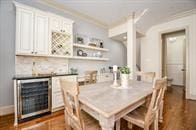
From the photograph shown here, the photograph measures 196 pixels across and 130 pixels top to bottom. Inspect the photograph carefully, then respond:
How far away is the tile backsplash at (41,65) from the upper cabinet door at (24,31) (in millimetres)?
362

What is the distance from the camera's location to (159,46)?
4488 mm

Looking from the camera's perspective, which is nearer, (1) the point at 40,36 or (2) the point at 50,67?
(1) the point at 40,36

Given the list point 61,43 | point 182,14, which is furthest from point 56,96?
point 182,14

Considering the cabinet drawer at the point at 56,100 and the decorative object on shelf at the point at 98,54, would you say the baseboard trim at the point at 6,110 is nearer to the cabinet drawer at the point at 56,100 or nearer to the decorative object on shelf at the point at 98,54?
the cabinet drawer at the point at 56,100

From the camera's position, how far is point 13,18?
251cm

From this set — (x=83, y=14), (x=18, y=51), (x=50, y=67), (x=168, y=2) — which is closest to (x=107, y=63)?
(x=83, y=14)

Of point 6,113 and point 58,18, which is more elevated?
point 58,18

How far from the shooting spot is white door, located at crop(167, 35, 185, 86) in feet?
19.2

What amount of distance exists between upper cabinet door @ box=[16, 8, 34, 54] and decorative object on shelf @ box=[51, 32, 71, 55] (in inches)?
21.9

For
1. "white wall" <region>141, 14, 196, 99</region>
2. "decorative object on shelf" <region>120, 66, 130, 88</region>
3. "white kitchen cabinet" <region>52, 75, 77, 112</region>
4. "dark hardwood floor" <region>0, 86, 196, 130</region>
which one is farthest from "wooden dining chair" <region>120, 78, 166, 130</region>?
"white wall" <region>141, 14, 196, 99</region>

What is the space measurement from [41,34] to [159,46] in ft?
14.3

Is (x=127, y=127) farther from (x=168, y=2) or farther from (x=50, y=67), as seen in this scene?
Result: (x=168, y=2)

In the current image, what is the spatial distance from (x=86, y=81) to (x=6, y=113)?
1867 millimetres

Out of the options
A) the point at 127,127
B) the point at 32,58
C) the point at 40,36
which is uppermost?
the point at 40,36
